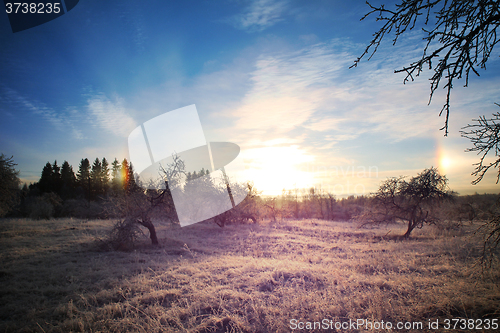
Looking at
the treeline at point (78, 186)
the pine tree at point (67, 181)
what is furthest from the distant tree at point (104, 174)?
the pine tree at point (67, 181)

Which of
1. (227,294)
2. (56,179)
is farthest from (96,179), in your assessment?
(227,294)

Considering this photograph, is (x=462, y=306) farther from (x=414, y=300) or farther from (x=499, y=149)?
(x=499, y=149)

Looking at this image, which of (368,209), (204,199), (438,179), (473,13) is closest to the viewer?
(473,13)

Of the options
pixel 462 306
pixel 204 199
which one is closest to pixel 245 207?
pixel 204 199

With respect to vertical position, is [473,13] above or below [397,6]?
below

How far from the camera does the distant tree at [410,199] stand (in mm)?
15961

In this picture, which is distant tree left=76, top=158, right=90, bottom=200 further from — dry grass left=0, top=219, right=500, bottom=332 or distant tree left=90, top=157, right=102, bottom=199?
dry grass left=0, top=219, right=500, bottom=332

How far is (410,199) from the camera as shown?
653 inches

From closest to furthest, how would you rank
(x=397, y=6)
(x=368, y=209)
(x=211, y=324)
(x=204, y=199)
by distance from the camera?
(x=397, y=6) < (x=211, y=324) < (x=368, y=209) < (x=204, y=199)

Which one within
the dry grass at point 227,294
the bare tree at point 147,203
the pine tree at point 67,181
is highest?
the pine tree at point 67,181

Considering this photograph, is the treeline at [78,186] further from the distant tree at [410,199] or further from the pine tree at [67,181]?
the distant tree at [410,199]

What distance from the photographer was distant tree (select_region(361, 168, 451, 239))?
15961 mm

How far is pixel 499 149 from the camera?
3.55m

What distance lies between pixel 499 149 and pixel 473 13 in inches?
87.7
